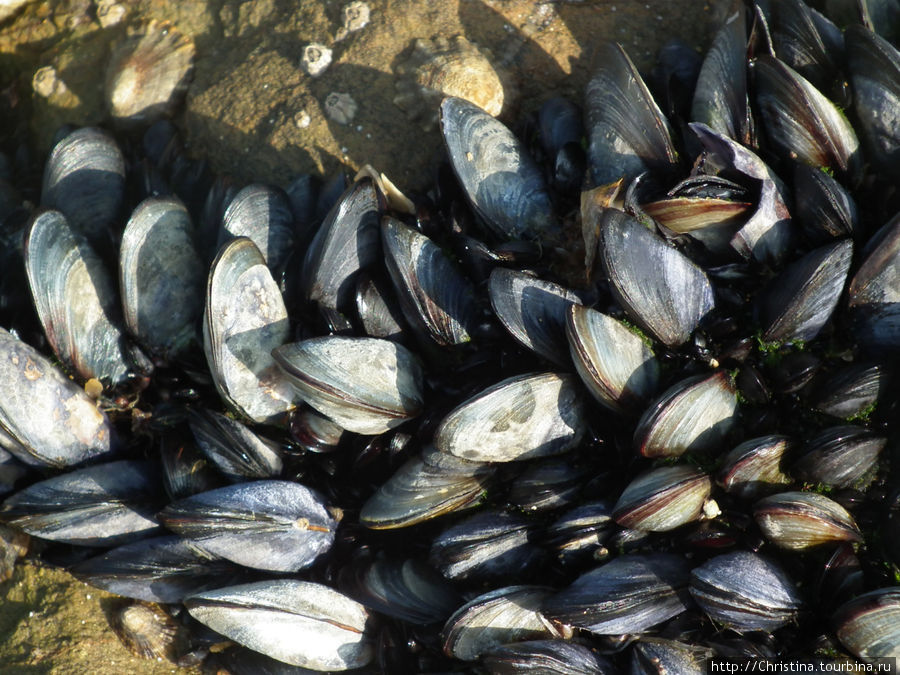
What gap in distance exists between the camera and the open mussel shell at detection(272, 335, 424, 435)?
265 centimetres

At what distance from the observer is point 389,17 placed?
348 cm

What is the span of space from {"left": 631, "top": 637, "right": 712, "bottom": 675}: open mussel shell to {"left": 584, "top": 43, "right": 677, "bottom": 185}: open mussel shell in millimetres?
1697

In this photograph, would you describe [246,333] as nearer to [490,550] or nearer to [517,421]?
[517,421]

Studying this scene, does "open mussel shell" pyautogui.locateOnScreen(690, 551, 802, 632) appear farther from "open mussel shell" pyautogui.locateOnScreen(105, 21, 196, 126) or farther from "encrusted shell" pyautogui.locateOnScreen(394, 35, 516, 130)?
"open mussel shell" pyautogui.locateOnScreen(105, 21, 196, 126)

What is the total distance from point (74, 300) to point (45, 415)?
1.62 ft

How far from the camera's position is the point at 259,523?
269cm

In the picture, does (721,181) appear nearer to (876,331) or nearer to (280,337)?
(876,331)

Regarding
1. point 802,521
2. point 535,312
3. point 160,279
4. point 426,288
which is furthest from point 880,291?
point 160,279

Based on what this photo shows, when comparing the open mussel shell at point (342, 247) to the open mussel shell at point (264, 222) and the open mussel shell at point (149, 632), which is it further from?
the open mussel shell at point (149, 632)

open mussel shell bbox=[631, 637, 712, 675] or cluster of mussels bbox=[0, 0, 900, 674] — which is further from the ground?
cluster of mussels bbox=[0, 0, 900, 674]

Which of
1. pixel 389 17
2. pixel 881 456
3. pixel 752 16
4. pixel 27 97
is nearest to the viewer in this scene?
pixel 881 456

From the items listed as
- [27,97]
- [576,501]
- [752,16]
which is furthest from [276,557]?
[27,97]

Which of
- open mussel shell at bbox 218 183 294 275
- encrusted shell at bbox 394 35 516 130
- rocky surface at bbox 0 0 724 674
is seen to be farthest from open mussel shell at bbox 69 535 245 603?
encrusted shell at bbox 394 35 516 130

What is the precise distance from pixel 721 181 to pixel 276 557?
2.19m
